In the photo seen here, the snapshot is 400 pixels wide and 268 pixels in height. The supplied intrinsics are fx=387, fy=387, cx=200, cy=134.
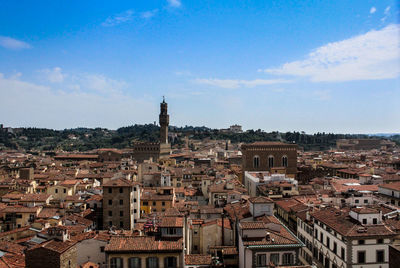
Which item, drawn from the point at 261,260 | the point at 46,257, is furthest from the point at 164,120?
the point at 46,257

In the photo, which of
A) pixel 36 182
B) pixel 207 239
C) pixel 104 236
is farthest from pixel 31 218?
pixel 36 182

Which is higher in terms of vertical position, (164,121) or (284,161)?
(164,121)

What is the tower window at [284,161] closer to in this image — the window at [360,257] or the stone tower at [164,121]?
the window at [360,257]

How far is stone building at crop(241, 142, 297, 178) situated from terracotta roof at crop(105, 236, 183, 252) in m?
50.2

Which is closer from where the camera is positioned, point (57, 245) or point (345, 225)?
point (57, 245)

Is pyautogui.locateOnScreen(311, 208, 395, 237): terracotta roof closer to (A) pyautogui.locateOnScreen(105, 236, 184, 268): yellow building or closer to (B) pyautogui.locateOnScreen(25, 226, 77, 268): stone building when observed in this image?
(A) pyautogui.locateOnScreen(105, 236, 184, 268): yellow building

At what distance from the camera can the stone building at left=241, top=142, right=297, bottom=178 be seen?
235 feet

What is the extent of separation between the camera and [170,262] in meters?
21.2

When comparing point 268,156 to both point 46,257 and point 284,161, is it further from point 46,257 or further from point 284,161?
point 46,257

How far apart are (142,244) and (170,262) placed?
1852 millimetres

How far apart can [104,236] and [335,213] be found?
1739 cm

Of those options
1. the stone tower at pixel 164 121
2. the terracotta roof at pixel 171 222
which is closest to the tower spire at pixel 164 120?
the stone tower at pixel 164 121

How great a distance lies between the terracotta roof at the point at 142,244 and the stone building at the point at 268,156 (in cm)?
5020

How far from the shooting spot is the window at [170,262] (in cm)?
2122
